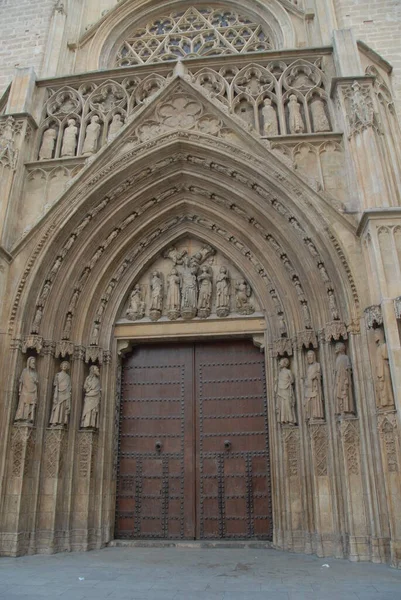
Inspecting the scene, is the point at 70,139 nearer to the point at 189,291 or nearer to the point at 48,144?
the point at 48,144

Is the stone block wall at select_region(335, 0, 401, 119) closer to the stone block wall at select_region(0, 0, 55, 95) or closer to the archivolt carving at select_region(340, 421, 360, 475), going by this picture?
the stone block wall at select_region(0, 0, 55, 95)

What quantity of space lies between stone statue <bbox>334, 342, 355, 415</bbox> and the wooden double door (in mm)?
1698

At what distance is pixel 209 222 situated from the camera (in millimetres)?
9266

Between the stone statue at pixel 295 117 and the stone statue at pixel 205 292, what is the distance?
2.98m

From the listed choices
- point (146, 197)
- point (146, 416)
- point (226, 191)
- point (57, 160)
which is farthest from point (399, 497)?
point (57, 160)

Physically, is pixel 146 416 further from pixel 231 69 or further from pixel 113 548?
pixel 231 69

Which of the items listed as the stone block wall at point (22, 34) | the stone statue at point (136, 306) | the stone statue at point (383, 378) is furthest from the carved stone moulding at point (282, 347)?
the stone block wall at point (22, 34)

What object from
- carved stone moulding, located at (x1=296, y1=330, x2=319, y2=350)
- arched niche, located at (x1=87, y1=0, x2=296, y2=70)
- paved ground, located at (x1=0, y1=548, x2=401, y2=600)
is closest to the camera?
paved ground, located at (x1=0, y1=548, x2=401, y2=600)

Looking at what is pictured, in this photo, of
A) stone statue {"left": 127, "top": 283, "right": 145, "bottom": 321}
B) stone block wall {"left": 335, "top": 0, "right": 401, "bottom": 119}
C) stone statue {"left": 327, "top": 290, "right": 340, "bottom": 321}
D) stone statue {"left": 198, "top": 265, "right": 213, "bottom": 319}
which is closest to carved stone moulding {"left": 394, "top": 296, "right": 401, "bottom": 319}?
stone statue {"left": 327, "top": 290, "right": 340, "bottom": 321}

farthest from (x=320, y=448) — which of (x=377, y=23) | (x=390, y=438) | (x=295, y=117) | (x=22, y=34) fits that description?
(x=22, y=34)

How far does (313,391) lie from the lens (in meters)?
7.26

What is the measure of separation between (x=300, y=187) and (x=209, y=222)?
6.76ft

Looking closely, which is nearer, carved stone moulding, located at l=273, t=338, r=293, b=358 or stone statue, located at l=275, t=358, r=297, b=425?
stone statue, located at l=275, t=358, r=297, b=425

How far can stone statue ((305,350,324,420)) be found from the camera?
23.5 ft
